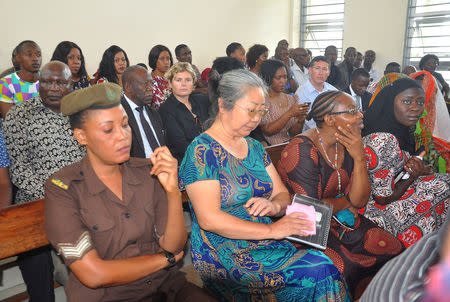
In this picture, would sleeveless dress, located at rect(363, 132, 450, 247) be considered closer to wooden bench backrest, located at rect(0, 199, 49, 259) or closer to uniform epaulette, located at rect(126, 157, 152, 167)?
uniform epaulette, located at rect(126, 157, 152, 167)

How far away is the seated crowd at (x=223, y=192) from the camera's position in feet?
5.14

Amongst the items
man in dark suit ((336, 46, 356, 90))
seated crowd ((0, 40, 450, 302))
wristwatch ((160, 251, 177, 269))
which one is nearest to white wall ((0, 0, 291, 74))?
man in dark suit ((336, 46, 356, 90))

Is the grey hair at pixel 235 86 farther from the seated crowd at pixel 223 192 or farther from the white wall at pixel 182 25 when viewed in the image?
the white wall at pixel 182 25

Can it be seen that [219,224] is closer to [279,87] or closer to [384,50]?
[279,87]

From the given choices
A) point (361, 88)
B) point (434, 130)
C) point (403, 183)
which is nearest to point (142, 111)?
point (403, 183)

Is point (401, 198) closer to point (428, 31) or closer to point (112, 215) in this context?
point (112, 215)

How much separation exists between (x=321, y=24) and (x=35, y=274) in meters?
10.7

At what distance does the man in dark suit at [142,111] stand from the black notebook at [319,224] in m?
1.50

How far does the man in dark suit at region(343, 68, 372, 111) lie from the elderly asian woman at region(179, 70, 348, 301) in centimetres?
361

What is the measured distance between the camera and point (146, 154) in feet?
10.3

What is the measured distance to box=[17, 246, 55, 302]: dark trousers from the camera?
2.46 m

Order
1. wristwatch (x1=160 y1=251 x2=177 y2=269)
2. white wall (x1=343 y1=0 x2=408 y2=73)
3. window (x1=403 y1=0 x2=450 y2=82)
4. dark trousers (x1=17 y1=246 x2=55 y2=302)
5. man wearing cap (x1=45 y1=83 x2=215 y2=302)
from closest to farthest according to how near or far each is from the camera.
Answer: man wearing cap (x1=45 y1=83 x2=215 y2=302) < wristwatch (x1=160 y1=251 x2=177 y2=269) < dark trousers (x1=17 y1=246 x2=55 y2=302) < window (x1=403 y1=0 x2=450 y2=82) < white wall (x1=343 y1=0 x2=408 y2=73)

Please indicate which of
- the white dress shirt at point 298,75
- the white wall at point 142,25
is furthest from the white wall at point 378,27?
the white dress shirt at point 298,75

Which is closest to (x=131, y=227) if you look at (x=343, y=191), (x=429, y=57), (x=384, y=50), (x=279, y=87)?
(x=343, y=191)
